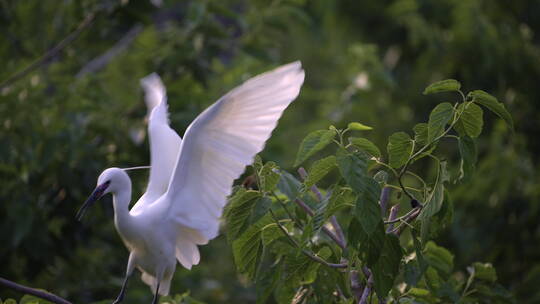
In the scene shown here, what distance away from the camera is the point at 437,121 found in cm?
179

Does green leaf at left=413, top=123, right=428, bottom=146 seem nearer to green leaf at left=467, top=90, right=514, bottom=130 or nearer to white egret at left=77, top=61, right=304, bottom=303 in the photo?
green leaf at left=467, top=90, right=514, bottom=130

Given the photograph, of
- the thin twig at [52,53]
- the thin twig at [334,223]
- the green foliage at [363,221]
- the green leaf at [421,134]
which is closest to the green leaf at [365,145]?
the green foliage at [363,221]

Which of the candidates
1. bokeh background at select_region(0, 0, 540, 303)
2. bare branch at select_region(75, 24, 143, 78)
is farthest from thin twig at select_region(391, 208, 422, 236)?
bare branch at select_region(75, 24, 143, 78)

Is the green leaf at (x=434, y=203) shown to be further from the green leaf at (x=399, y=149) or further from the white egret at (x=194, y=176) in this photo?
the white egret at (x=194, y=176)

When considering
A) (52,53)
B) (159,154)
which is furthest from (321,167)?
(52,53)

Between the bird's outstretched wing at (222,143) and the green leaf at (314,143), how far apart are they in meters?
0.16

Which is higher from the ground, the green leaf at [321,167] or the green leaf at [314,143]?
the green leaf at [314,143]

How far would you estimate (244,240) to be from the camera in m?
2.13

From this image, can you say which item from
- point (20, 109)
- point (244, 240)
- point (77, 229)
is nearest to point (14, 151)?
point (20, 109)

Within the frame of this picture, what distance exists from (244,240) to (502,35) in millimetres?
4184

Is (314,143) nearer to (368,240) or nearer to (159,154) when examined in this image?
(368,240)

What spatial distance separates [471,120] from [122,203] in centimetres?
124

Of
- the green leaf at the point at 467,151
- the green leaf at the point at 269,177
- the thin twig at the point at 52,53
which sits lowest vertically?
the thin twig at the point at 52,53

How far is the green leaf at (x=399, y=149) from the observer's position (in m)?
1.87
